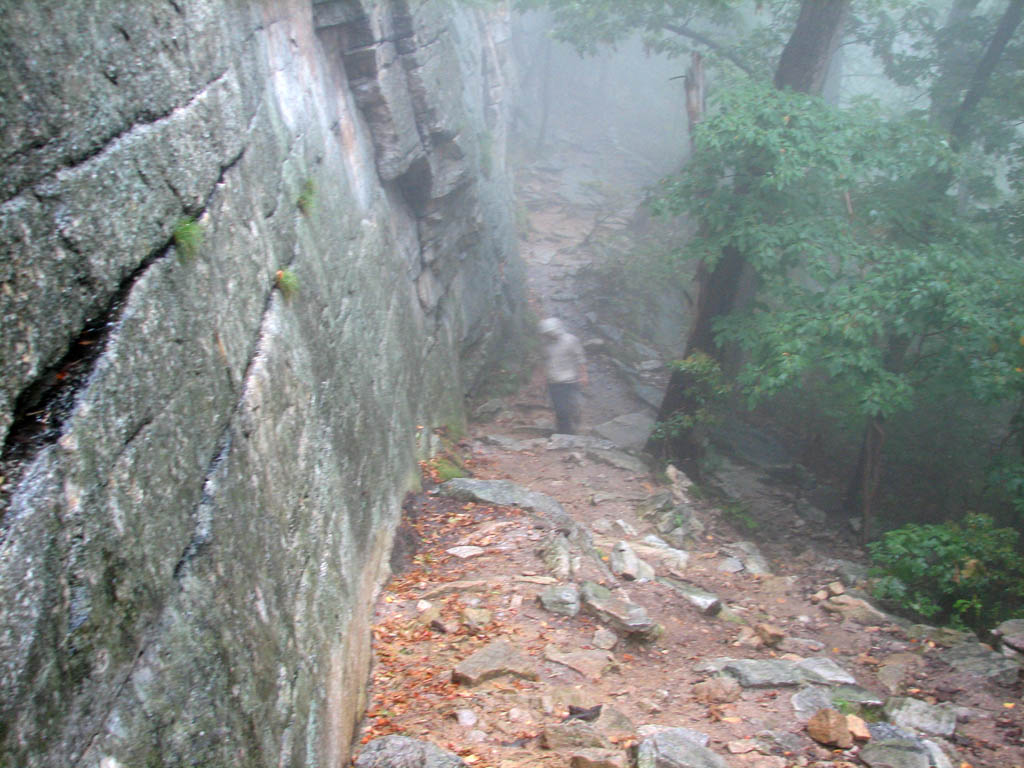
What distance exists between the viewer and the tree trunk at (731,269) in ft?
31.0

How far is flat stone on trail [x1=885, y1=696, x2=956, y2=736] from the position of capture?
16.4 feet

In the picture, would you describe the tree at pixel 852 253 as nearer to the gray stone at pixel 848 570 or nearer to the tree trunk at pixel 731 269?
the tree trunk at pixel 731 269

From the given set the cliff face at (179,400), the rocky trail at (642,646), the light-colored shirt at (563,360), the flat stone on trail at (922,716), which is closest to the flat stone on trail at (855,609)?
the rocky trail at (642,646)

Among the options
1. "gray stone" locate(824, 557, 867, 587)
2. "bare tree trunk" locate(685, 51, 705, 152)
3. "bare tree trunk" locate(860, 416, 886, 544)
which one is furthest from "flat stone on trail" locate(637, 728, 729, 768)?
"bare tree trunk" locate(685, 51, 705, 152)

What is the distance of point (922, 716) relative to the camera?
511 cm

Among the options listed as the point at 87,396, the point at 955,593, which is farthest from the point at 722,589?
the point at 87,396

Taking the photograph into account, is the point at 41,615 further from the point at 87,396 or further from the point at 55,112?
the point at 55,112

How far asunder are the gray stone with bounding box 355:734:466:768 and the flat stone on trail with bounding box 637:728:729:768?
1046mm

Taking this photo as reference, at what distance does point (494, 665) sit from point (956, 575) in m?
4.56

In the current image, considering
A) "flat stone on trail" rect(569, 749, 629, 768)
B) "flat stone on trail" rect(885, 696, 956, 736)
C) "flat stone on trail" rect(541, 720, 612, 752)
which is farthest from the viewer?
"flat stone on trail" rect(885, 696, 956, 736)

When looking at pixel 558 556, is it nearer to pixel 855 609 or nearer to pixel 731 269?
pixel 855 609


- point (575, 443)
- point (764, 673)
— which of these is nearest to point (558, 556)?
point (764, 673)

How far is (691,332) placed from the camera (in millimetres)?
10477

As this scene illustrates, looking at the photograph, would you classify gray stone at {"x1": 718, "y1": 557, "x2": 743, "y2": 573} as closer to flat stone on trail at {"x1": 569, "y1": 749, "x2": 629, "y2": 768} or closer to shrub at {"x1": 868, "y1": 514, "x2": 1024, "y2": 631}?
shrub at {"x1": 868, "y1": 514, "x2": 1024, "y2": 631}
